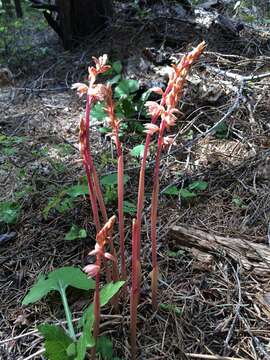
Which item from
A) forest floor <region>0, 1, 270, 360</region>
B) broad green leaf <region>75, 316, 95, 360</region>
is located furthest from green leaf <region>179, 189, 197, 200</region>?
broad green leaf <region>75, 316, 95, 360</region>

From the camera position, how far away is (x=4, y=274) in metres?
1.87

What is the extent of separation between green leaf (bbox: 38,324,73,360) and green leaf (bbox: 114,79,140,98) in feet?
7.30

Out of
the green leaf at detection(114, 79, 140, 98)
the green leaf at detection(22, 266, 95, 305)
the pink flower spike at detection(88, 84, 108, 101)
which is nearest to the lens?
the pink flower spike at detection(88, 84, 108, 101)

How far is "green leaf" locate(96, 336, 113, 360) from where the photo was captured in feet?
4.49

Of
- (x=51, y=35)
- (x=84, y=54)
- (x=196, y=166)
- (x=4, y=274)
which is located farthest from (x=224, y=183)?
(x=51, y=35)

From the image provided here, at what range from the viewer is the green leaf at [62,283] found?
58.9 inches

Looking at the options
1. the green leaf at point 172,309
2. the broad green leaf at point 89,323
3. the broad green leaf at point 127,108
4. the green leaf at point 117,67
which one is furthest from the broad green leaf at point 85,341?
the green leaf at point 117,67

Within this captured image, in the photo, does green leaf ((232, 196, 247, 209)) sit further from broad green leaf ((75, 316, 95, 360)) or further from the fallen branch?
broad green leaf ((75, 316, 95, 360))

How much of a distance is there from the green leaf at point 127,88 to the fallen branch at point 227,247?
1.61 meters

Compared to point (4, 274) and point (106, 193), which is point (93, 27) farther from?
point (4, 274)

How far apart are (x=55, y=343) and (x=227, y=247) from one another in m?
0.87

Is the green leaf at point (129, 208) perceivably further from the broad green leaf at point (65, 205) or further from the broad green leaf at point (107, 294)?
the broad green leaf at point (107, 294)

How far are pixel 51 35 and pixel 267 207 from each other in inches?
176

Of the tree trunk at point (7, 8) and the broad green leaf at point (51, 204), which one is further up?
the broad green leaf at point (51, 204)
